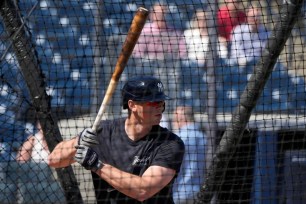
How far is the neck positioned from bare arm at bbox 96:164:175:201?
0.81 feet

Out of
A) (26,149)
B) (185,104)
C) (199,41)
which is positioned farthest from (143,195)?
(199,41)

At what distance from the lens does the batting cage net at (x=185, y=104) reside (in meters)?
3.96

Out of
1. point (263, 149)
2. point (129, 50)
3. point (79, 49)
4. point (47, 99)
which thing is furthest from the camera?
point (79, 49)

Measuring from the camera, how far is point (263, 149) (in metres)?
4.84

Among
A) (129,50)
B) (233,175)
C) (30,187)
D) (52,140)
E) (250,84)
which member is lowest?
(30,187)

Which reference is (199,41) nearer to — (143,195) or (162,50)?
(162,50)

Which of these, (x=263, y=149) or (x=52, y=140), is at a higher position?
(x=52, y=140)

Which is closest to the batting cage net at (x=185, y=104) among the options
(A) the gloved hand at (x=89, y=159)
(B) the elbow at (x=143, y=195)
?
(B) the elbow at (x=143, y=195)

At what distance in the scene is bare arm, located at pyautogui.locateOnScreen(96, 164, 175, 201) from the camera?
12.1 feet

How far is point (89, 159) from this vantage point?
3686 millimetres

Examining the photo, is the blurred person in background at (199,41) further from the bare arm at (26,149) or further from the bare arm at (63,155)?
the bare arm at (63,155)

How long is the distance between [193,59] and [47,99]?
5.82ft

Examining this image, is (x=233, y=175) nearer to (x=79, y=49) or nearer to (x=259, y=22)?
(x=259, y=22)

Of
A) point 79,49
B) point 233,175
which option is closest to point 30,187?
point 79,49
